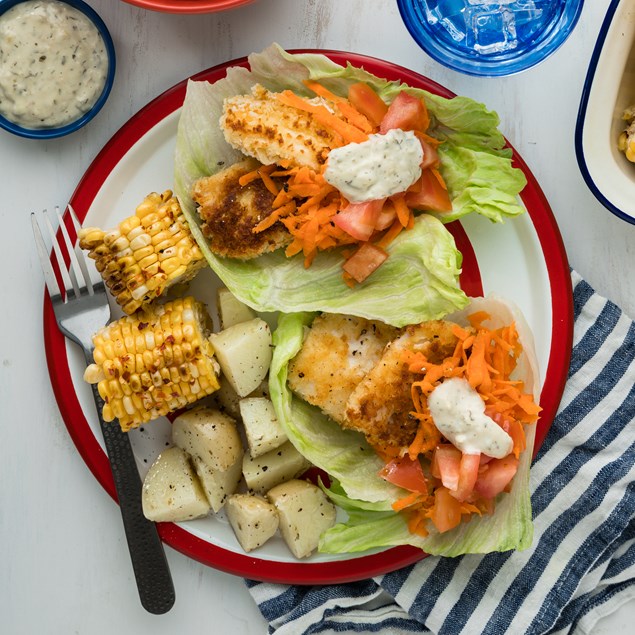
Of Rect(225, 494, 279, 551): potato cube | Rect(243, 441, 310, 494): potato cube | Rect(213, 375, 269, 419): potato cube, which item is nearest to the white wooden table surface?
Rect(225, 494, 279, 551): potato cube

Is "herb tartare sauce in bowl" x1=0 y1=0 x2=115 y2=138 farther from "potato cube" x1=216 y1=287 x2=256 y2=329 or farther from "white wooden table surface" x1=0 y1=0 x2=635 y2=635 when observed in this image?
"potato cube" x1=216 y1=287 x2=256 y2=329

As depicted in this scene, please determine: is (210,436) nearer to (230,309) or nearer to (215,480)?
(215,480)

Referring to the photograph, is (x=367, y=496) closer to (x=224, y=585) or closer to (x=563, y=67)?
(x=224, y=585)

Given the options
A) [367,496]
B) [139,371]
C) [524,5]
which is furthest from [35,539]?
[524,5]

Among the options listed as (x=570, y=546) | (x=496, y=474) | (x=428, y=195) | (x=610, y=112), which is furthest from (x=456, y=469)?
(x=610, y=112)

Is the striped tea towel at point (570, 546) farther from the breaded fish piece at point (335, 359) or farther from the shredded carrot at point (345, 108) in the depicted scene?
the shredded carrot at point (345, 108)

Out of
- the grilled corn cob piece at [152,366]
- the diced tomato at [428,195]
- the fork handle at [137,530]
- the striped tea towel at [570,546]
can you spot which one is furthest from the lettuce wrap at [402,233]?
the fork handle at [137,530]

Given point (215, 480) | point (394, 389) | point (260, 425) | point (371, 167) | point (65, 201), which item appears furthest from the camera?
point (65, 201)
